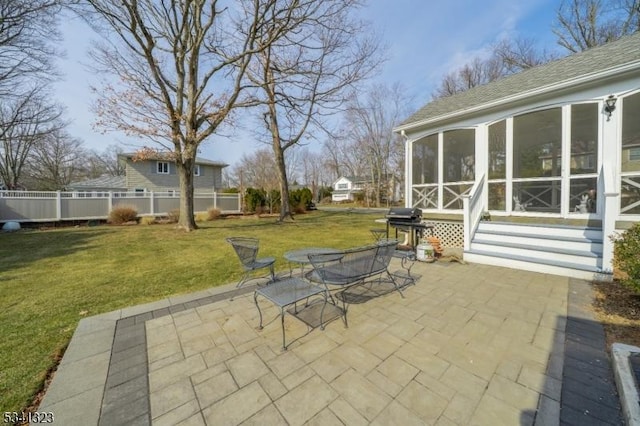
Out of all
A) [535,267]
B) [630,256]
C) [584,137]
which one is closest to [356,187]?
[584,137]

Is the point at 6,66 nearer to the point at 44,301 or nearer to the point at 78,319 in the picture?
the point at 44,301

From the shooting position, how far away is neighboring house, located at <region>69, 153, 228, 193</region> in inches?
846

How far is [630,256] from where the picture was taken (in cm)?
341

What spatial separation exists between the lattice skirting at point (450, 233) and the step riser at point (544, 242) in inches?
45.4

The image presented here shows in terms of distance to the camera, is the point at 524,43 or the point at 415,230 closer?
the point at 415,230

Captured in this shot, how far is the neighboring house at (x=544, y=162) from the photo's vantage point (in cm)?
522

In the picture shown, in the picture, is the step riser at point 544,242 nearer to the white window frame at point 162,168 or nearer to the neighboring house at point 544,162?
the neighboring house at point 544,162

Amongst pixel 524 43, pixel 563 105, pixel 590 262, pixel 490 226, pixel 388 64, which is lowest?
pixel 590 262

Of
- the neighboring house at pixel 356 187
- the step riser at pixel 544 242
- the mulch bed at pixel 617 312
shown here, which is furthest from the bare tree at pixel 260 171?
the mulch bed at pixel 617 312

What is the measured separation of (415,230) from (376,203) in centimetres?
2838

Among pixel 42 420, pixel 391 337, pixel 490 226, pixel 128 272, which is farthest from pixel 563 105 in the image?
pixel 128 272

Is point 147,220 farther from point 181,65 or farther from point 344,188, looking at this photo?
point 344,188

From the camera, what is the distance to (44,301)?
4039 mm

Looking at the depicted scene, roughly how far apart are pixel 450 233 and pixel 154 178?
23531 millimetres
